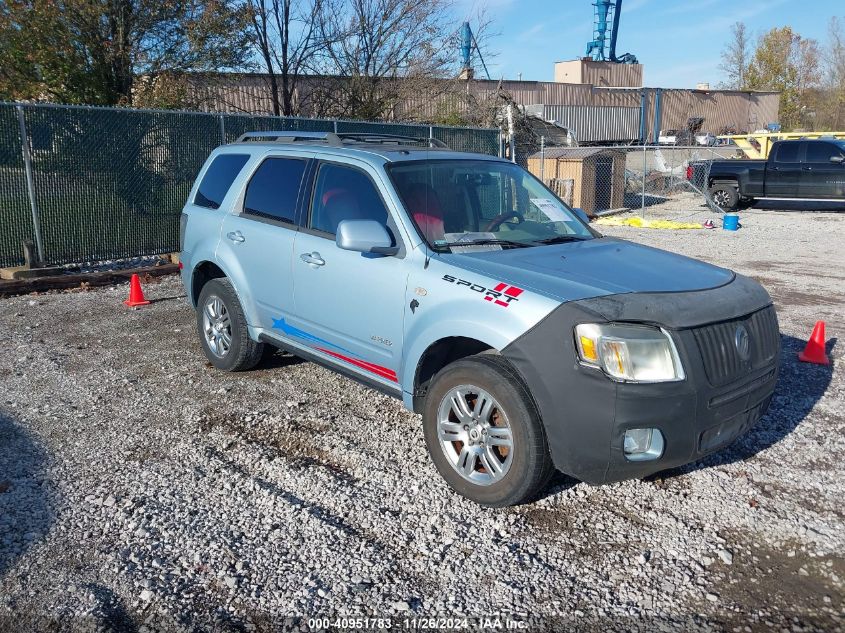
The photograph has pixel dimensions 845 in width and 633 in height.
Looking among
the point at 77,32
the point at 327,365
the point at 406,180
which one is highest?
the point at 77,32

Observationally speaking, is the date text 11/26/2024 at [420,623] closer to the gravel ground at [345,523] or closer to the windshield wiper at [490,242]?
the gravel ground at [345,523]

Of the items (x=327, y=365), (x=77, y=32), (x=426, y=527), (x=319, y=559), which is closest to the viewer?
(x=319, y=559)

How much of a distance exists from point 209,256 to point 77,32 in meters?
12.8

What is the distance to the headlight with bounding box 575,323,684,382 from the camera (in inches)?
137

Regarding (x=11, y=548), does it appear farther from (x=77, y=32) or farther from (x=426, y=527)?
(x=77, y=32)

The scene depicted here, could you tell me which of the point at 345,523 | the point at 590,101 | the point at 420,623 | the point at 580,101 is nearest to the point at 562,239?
the point at 345,523

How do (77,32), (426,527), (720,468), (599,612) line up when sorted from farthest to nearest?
(77,32) → (720,468) → (426,527) → (599,612)

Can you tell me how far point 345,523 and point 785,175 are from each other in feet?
65.5

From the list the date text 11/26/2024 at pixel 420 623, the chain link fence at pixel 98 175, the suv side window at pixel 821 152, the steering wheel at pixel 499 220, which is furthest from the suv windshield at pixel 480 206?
the suv side window at pixel 821 152

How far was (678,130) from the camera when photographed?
4406 cm

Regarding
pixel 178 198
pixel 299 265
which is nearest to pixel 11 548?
pixel 299 265

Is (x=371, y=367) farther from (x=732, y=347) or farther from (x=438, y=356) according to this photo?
(x=732, y=347)

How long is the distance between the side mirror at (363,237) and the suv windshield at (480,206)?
252 millimetres

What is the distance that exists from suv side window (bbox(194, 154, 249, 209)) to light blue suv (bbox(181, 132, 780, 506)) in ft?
0.17
